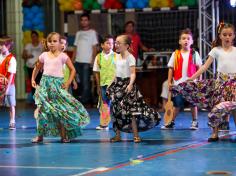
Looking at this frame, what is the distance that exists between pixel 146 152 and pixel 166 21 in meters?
8.88

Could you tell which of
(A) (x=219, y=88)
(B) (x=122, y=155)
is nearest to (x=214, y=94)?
(A) (x=219, y=88)

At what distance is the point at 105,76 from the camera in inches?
458

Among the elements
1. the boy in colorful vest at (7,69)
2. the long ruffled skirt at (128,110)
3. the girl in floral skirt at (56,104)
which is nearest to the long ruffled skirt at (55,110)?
the girl in floral skirt at (56,104)

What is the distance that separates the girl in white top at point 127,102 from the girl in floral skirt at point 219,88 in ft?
2.04

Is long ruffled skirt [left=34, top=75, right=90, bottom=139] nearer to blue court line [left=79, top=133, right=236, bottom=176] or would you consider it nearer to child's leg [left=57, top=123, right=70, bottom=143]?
child's leg [left=57, top=123, right=70, bottom=143]

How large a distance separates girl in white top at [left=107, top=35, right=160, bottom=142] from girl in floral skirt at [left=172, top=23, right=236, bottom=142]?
24.4 inches

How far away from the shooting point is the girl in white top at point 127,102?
30.6 ft

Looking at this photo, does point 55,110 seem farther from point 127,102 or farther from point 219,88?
point 219,88

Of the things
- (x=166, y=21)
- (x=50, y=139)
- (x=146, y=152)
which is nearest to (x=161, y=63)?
(x=166, y=21)

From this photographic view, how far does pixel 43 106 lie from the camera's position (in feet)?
30.5

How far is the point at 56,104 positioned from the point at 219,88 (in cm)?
231

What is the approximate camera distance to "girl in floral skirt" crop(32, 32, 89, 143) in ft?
30.5

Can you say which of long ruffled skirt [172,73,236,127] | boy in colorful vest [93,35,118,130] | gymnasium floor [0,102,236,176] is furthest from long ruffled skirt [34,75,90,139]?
boy in colorful vest [93,35,118,130]

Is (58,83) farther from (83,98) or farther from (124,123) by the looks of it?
(83,98)
